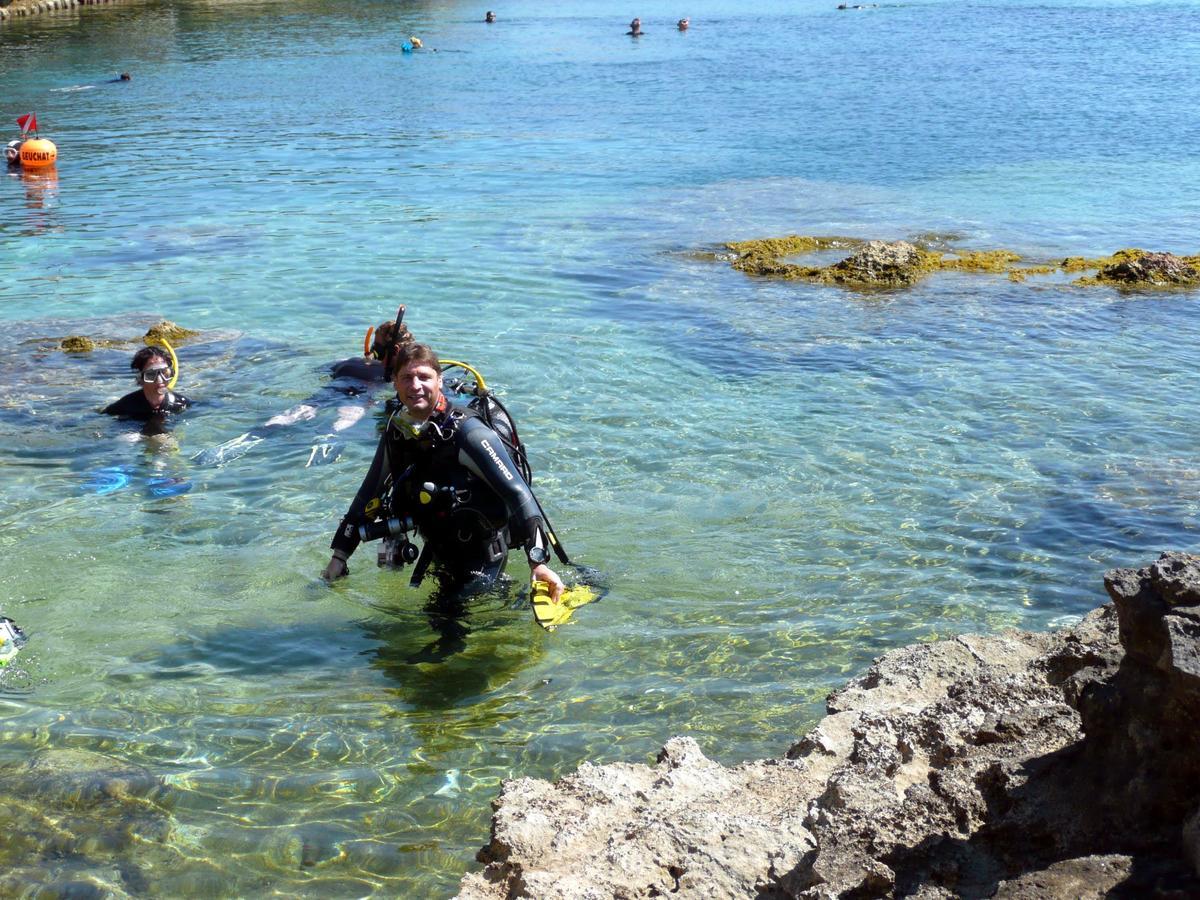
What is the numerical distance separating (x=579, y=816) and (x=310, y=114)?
27901 millimetres

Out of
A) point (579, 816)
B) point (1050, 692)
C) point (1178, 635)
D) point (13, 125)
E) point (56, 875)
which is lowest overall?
point (56, 875)

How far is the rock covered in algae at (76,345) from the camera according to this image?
1090cm

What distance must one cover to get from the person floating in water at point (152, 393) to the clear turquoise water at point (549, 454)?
0.77 feet

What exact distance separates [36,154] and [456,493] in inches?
765

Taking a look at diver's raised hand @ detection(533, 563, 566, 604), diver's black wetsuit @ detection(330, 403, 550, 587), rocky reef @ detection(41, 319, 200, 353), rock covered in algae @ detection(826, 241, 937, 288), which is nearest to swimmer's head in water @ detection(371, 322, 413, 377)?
diver's black wetsuit @ detection(330, 403, 550, 587)

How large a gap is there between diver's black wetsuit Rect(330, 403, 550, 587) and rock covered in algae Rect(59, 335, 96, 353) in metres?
6.52

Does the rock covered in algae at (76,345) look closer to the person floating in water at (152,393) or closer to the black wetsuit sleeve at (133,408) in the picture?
the person floating in water at (152,393)

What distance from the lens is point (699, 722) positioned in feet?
16.5

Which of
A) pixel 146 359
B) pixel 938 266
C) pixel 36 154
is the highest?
pixel 36 154

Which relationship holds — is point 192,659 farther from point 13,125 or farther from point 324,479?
point 13,125

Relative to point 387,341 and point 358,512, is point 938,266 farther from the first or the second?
point 358,512

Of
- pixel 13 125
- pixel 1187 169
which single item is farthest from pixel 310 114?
pixel 1187 169

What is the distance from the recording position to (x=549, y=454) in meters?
8.56

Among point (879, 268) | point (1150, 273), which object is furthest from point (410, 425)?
point (1150, 273)
